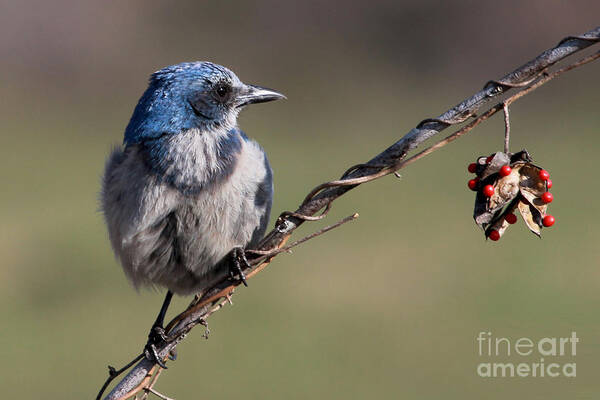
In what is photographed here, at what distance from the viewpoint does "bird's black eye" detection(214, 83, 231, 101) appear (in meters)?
4.30

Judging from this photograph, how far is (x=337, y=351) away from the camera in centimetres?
991

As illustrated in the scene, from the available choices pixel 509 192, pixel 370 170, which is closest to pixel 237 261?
pixel 370 170

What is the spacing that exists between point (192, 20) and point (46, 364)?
1096 cm

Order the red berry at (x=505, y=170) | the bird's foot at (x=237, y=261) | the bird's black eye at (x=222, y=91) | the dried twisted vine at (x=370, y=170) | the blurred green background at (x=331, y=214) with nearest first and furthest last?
the dried twisted vine at (x=370, y=170) < the red berry at (x=505, y=170) < the bird's foot at (x=237, y=261) < the bird's black eye at (x=222, y=91) < the blurred green background at (x=331, y=214)

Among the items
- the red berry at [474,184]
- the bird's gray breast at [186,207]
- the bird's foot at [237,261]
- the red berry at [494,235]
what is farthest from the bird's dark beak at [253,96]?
the red berry at [494,235]

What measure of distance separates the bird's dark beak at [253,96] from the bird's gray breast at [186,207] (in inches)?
10.8

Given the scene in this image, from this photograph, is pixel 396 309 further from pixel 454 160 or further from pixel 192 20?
pixel 192 20

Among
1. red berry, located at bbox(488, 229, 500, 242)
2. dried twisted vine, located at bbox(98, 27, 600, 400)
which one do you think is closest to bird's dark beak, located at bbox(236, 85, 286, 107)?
dried twisted vine, located at bbox(98, 27, 600, 400)

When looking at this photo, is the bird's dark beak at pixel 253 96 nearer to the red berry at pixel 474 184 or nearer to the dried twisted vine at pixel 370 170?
the dried twisted vine at pixel 370 170

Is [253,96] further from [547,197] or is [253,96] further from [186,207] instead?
[547,197]

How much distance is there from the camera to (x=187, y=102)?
418 cm

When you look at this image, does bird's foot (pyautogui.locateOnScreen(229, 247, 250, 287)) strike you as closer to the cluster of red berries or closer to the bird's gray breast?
the bird's gray breast

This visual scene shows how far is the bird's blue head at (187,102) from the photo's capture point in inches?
161

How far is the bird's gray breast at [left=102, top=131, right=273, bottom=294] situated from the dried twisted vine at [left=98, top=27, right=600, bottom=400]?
0.65 metres
